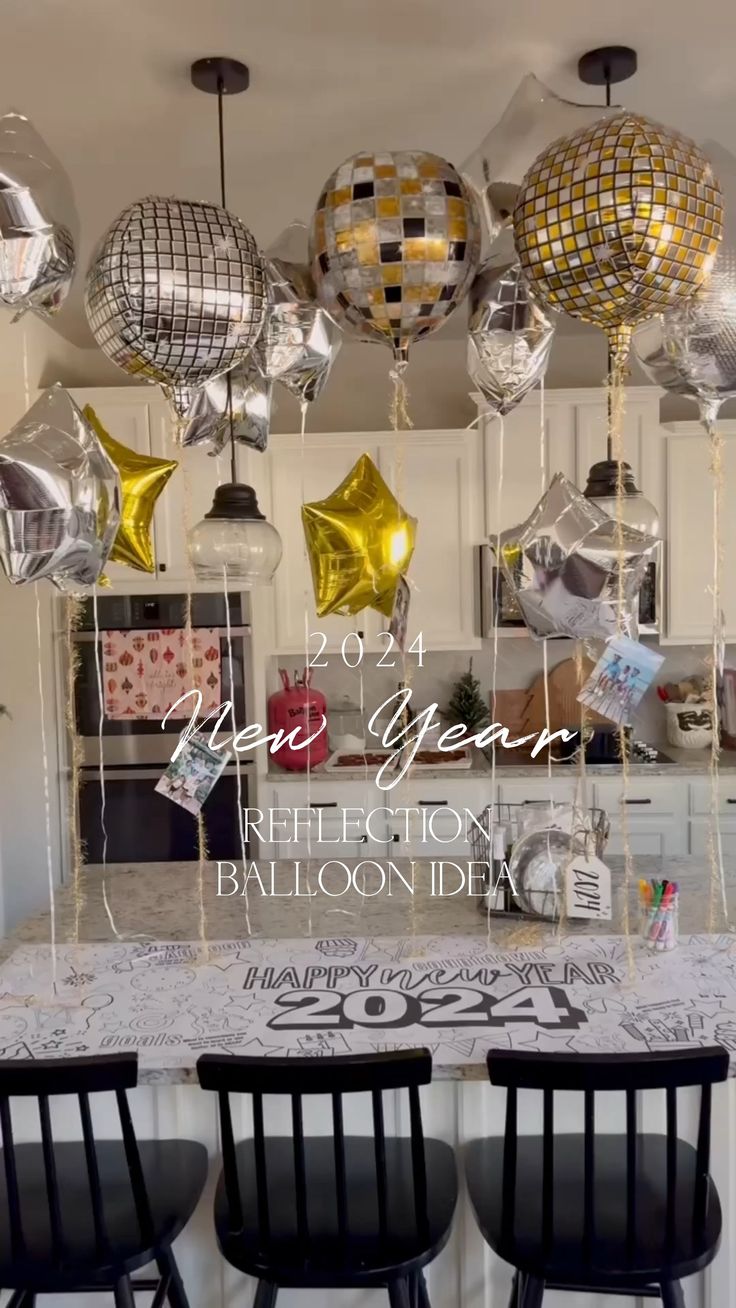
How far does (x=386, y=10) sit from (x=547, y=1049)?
1825mm

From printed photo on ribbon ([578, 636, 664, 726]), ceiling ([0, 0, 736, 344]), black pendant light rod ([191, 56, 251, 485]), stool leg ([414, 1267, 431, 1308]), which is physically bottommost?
stool leg ([414, 1267, 431, 1308])

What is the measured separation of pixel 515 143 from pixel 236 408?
0.78m

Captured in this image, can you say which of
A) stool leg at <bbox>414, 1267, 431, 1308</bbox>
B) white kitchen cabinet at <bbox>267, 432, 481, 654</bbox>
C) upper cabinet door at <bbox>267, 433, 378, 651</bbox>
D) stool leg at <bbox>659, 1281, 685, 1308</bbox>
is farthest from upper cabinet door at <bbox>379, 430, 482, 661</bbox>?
stool leg at <bbox>659, 1281, 685, 1308</bbox>

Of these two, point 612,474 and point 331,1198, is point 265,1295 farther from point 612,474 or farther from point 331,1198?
point 612,474

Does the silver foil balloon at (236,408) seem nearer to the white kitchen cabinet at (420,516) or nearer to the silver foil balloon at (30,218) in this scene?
the silver foil balloon at (30,218)

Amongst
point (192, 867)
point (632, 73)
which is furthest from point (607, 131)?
point (192, 867)

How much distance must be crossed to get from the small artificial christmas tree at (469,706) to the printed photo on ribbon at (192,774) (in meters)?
2.38

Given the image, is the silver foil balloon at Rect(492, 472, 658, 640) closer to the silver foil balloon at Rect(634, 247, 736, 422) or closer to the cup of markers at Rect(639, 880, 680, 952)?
the silver foil balloon at Rect(634, 247, 736, 422)

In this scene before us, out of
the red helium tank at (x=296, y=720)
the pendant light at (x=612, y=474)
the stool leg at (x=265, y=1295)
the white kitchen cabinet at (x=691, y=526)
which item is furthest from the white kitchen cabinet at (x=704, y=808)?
the stool leg at (x=265, y=1295)

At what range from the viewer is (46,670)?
12.1ft

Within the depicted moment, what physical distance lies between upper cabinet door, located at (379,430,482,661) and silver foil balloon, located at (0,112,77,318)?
7.85 feet

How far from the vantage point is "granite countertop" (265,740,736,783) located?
374 centimetres

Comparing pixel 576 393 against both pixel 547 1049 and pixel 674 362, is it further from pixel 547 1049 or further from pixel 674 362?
pixel 547 1049

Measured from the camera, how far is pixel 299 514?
3.96 m
